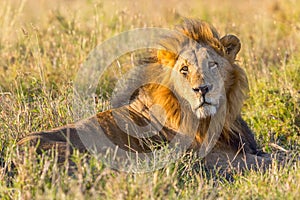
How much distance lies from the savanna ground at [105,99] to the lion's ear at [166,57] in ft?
2.56

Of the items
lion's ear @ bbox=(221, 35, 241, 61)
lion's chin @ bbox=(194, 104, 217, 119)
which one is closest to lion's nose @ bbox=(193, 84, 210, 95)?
lion's chin @ bbox=(194, 104, 217, 119)

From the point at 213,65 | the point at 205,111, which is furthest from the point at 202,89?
the point at 213,65

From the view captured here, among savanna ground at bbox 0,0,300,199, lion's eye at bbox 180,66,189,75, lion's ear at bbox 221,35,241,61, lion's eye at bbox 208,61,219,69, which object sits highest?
lion's ear at bbox 221,35,241,61

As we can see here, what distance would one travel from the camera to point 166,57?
5141 millimetres

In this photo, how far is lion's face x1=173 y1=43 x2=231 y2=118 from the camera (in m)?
4.80

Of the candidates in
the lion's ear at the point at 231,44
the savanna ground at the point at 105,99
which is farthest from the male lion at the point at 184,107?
the savanna ground at the point at 105,99

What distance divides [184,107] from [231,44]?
0.70m

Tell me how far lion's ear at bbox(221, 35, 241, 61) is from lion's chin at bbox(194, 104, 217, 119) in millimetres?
529

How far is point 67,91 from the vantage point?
628 cm

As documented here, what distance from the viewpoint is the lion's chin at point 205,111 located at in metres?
4.87

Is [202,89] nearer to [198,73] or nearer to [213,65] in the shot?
[198,73]

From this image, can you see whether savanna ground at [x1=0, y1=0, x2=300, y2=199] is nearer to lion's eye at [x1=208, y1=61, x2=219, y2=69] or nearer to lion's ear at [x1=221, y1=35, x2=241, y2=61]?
lion's eye at [x1=208, y1=61, x2=219, y2=69]

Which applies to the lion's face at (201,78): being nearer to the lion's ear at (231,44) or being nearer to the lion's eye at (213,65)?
the lion's eye at (213,65)

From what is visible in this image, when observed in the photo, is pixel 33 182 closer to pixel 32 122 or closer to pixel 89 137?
pixel 89 137
